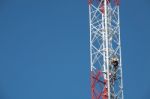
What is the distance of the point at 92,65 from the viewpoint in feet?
232

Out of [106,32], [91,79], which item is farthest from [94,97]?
[106,32]

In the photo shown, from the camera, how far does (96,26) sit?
71938mm

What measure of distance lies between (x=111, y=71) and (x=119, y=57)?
2.28 m

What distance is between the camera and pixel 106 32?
7025 centimetres

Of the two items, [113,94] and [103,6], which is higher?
[103,6]

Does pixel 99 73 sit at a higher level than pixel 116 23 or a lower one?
lower

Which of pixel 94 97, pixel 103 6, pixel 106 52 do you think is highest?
pixel 103 6

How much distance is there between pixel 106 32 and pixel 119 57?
302cm

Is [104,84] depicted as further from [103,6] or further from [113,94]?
[103,6]

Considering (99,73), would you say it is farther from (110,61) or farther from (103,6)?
(103,6)

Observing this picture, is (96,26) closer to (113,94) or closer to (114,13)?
(114,13)

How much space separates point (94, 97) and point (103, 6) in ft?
31.3

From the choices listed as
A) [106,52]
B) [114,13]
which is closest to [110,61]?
[106,52]

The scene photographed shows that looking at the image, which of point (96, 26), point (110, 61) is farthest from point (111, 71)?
point (96, 26)
